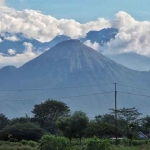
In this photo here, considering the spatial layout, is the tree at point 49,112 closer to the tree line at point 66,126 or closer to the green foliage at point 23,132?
the tree line at point 66,126

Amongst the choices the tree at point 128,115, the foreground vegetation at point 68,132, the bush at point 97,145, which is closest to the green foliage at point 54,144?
the foreground vegetation at point 68,132

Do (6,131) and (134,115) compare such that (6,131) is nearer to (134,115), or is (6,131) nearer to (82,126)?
(82,126)

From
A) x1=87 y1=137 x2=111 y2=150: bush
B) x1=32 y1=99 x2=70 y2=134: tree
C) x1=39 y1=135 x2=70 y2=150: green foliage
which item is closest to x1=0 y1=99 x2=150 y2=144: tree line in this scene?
x1=32 y1=99 x2=70 y2=134: tree

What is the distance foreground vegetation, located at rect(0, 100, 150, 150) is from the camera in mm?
26734

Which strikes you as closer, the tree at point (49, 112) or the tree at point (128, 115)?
the tree at point (49, 112)

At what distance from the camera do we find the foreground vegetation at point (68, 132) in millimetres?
26734

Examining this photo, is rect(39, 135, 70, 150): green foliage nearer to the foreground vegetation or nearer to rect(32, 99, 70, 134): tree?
the foreground vegetation

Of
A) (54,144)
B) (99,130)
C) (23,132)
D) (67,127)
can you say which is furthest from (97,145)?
(23,132)

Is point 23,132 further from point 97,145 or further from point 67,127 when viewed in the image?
point 97,145

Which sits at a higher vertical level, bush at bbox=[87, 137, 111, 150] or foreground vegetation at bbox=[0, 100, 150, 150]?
foreground vegetation at bbox=[0, 100, 150, 150]

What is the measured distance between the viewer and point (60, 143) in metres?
25.9

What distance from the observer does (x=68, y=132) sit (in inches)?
2250

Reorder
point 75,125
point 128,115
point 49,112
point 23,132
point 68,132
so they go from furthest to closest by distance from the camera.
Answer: point 128,115 < point 49,112 < point 23,132 < point 75,125 < point 68,132

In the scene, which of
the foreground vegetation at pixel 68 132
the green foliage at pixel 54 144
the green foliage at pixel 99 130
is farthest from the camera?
the green foliage at pixel 99 130
